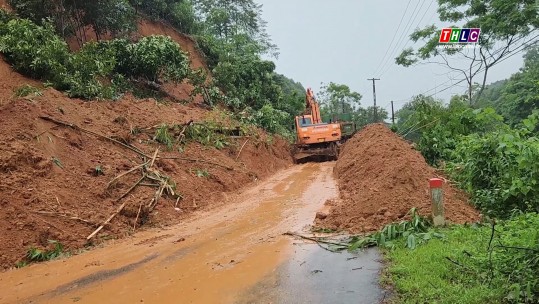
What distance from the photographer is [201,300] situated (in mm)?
4652

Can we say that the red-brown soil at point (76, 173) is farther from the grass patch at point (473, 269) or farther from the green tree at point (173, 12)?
the green tree at point (173, 12)

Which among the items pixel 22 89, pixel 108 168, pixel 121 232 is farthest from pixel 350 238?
pixel 22 89

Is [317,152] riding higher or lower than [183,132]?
lower

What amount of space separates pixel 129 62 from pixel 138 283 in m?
17.0

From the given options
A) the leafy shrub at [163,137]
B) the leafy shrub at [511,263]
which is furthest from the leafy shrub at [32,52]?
the leafy shrub at [511,263]

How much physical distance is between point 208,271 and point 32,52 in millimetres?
13129

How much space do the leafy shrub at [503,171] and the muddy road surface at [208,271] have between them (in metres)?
2.54

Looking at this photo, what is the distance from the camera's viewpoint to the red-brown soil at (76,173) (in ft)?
24.4

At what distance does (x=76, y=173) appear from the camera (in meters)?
9.40

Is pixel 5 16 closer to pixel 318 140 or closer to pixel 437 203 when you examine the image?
pixel 318 140

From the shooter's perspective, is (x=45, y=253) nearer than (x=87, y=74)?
Yes

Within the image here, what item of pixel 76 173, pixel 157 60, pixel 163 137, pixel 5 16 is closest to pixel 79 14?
pixel 5 16

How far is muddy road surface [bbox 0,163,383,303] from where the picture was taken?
4738 mm

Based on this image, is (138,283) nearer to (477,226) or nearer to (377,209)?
(377,209)
